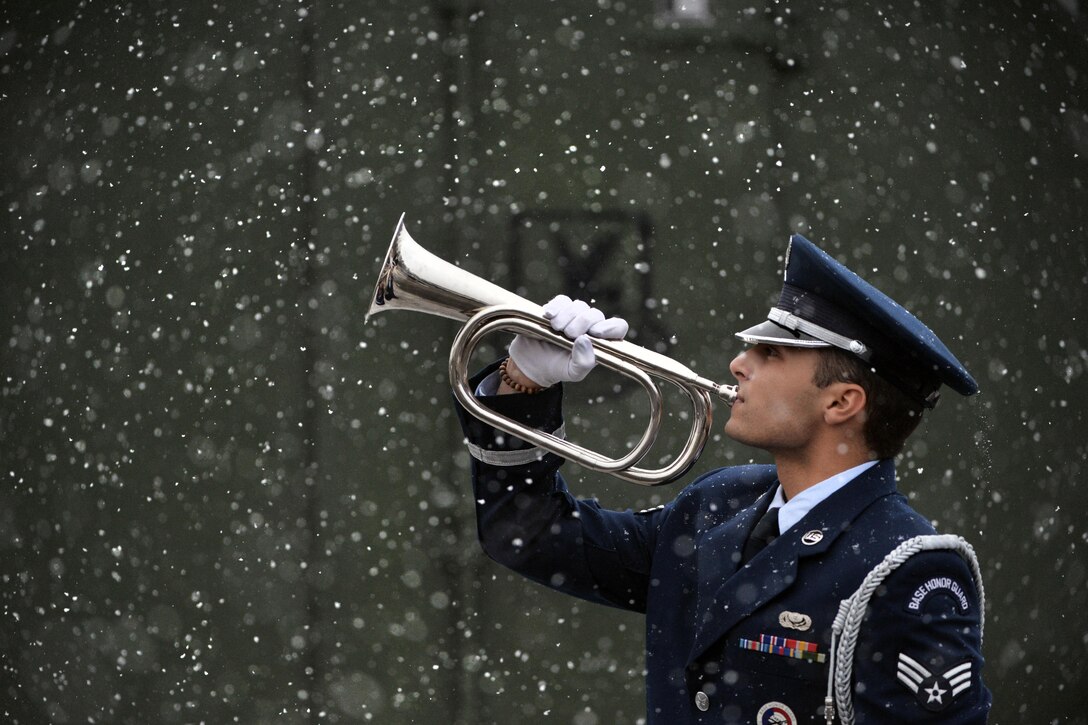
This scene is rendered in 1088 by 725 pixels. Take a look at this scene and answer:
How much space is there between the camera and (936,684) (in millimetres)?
1762

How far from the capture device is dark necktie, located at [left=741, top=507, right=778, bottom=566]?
2.09 meters

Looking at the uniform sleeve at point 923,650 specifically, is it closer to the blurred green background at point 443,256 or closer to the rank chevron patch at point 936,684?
the rank chevron patch at point 936,684

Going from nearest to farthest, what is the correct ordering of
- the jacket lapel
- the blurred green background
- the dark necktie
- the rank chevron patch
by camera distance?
the rank chevron patch → the jacket lapel → the dark necktie → the blurred green background

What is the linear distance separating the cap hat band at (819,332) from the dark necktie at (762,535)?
29 cm

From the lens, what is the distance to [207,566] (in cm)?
328

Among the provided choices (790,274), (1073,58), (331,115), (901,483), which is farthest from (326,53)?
(1073,58)

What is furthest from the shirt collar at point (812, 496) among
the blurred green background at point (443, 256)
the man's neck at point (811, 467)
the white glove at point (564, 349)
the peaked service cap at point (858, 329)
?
the blurred green background at point (443, 256)

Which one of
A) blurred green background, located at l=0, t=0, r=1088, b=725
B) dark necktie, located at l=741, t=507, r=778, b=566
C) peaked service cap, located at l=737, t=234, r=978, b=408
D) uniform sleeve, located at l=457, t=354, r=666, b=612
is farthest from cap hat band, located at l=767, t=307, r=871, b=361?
blurred green background, located at l=0, t=0, r=1088, b=725

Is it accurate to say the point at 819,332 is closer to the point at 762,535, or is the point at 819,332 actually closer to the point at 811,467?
the point at 811,467

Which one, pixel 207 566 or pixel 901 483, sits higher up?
pixel 901 483

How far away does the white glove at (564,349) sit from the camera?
2262 mm

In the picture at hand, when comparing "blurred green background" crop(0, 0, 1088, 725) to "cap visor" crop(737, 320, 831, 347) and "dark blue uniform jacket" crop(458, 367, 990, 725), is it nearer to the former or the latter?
"dark blue uniform jacket" crop(458, 367, 990, 725)

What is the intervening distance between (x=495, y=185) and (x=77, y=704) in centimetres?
179

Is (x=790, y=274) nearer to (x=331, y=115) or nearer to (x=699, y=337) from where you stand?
(x=699, y=337)
